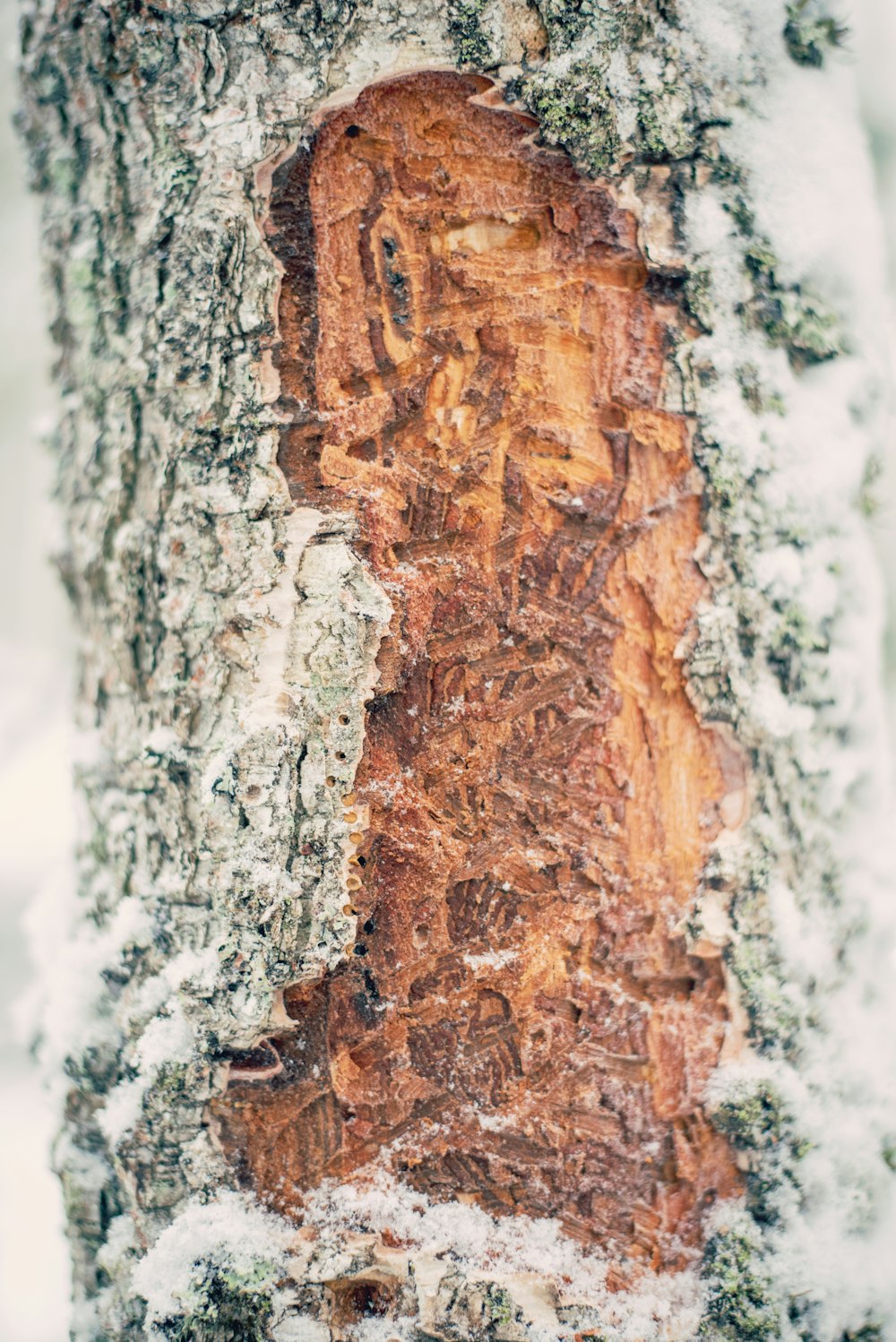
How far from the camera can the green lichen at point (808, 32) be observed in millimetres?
979

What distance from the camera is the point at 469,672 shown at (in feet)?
2.91

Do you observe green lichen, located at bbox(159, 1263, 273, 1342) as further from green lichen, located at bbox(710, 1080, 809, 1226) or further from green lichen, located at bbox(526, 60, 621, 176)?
green lichen, located at bbox(526, 60, 621, 176)

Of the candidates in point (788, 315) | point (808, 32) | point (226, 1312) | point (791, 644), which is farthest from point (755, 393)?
point (226, 1312)

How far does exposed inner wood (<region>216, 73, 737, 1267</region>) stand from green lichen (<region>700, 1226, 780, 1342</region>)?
33 mm

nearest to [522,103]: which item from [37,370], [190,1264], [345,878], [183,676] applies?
[183,676]

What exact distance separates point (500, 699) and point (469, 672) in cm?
4

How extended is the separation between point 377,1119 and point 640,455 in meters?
0.69

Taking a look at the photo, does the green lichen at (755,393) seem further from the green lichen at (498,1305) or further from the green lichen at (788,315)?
the green lichen at (498,1305)

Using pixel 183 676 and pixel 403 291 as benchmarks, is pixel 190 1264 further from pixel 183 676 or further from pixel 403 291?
pixel 403 291

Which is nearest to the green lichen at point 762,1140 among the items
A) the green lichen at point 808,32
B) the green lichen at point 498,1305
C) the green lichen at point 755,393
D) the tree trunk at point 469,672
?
the tree trunk at point 469,672

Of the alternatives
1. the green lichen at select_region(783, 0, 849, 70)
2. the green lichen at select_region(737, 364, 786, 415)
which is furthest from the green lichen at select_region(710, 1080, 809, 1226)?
the green lichen at select_region(783, 0, 849, 70)

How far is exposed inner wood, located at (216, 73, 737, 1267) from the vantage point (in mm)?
863

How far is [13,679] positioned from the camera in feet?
12.3

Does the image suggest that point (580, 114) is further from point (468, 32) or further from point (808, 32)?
point (808, 32)
